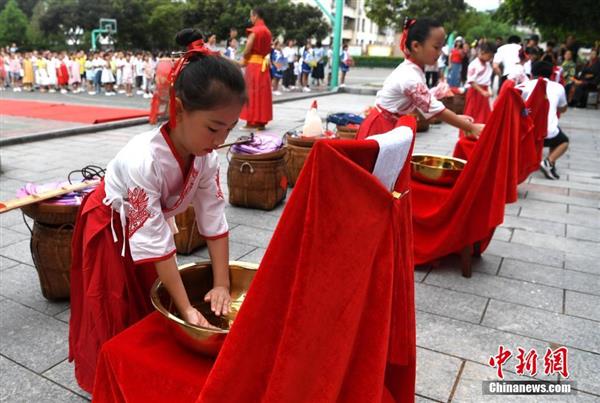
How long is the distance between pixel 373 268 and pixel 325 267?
16 cm

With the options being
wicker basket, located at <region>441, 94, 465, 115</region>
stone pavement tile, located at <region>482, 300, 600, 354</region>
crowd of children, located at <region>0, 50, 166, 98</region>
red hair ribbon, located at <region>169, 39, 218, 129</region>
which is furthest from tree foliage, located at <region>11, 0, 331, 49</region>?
red hair ribbon, located at <region>169, 39, 218, 129</region>

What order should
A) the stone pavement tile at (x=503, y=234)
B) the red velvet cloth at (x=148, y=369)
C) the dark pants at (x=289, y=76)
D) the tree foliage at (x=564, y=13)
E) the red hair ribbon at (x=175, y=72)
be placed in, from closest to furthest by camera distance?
the red velvet cloth at (x=148, y=369) → the red hair ribbon at (x=175, y=72) → the stone pavement tile at (x=503, y=234) → the tree foliage at (x=564, y=13) → the dark pants at (x=289, y=76)

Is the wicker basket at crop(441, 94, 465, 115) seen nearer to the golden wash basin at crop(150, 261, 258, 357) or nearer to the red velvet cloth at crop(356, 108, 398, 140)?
the red velvet cloth at crop(356, 108, 398, 140)

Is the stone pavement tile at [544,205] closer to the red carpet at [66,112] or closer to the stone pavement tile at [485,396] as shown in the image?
the stone pavement tile at [485,396]

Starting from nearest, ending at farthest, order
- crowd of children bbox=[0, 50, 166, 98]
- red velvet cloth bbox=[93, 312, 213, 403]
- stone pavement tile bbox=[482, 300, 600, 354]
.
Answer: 1. red velvet cloth bbox=[93, 312, 213, 403]
2. stone pavement tile bbox=[482, 300, 600, 354]
3. crowd of children bbox=[0, 50, 166, 98]

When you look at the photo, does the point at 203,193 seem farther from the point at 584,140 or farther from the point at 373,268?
the point at 584,140

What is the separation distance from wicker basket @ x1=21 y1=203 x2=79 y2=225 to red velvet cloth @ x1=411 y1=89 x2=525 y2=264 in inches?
84.1

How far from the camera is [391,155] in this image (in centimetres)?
115

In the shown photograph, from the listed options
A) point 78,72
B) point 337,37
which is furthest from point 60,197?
point 78,72

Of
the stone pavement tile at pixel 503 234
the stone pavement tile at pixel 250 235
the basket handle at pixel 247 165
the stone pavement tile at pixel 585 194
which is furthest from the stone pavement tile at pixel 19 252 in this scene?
the stone pavement tile at pixel 585 194

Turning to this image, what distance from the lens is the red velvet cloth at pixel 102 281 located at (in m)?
1.65

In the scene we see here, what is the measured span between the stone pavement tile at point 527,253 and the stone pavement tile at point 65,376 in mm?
2864

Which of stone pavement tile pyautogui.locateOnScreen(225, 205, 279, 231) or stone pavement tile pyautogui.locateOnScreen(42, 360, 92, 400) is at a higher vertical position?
stone pavement tile pyautogui.locateOnScreen(225, 205, 279, 231)

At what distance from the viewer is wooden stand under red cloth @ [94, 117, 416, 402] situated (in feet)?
3.30
